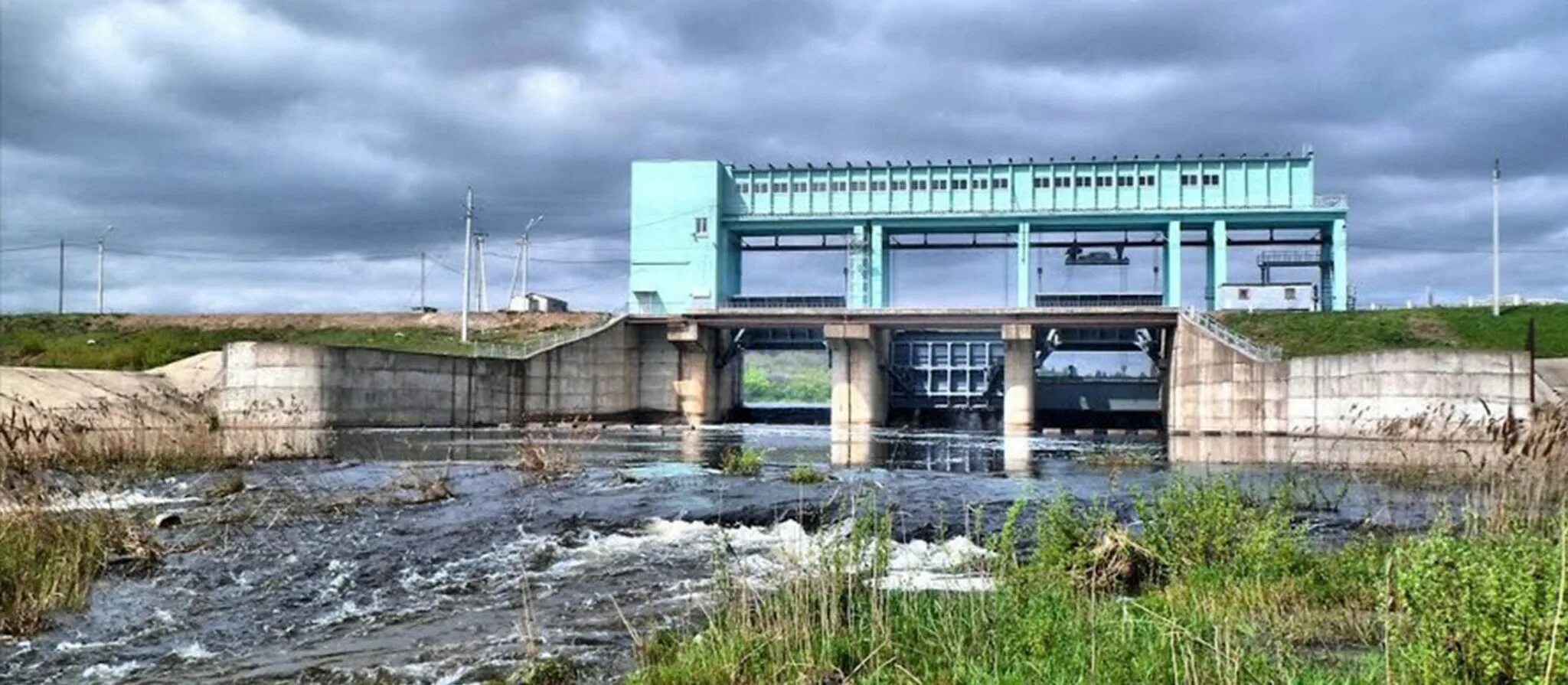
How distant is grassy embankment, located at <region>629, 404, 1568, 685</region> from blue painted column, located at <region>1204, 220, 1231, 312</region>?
57154 millimetres

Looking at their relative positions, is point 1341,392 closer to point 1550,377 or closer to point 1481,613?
point 1550,377

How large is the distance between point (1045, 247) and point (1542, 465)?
60.0 metres

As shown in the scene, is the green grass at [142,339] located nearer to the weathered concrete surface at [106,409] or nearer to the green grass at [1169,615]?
the weathered concrete surface at [106,409]

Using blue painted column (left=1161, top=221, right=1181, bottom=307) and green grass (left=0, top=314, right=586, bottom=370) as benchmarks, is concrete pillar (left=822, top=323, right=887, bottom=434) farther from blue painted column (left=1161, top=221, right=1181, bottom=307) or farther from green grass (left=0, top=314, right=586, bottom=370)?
green grass (left=0, top=314, right=586, bottom=370)

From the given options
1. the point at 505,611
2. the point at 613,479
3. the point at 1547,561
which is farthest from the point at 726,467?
the point at 1547,561

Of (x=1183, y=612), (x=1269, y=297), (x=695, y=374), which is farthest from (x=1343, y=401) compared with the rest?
(x=1183, y=612)

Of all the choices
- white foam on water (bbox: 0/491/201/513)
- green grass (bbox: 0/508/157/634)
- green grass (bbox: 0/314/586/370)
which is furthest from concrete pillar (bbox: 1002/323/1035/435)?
green grass (bbox: 0/508/157/634)

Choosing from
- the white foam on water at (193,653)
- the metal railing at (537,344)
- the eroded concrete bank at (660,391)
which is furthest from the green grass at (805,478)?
the metal railing at (537,344)

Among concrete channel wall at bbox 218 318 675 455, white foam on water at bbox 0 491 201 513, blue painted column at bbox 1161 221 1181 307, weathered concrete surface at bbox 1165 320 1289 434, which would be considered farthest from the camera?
blue painted column at bbox 1161 221 1181 307

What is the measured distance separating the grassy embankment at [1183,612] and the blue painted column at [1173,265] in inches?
2231

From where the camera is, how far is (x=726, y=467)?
2559 centimetres

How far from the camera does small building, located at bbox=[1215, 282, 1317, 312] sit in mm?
63219

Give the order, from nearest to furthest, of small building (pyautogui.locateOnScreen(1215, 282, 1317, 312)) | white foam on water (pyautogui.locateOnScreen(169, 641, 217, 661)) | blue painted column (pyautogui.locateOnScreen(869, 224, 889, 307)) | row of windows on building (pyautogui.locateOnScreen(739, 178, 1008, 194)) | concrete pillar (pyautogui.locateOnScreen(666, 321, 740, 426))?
white foam on water (pyautogui.locateOnScreen(169, 641, 217, 661))
small building (pyautogui.locateOnScreen(1215, 282, 1317, 312))
concrete pillar (pyautogui.locateOnScreen(666, 321, 740, 426))
row of windows on building (pyautogui.locateOnScreen(739, 178, 1008, 194))
blue painted column (pyautogui.locateOnScreen(869, 224, 889, 307))

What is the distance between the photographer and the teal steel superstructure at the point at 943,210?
68.4 meters
